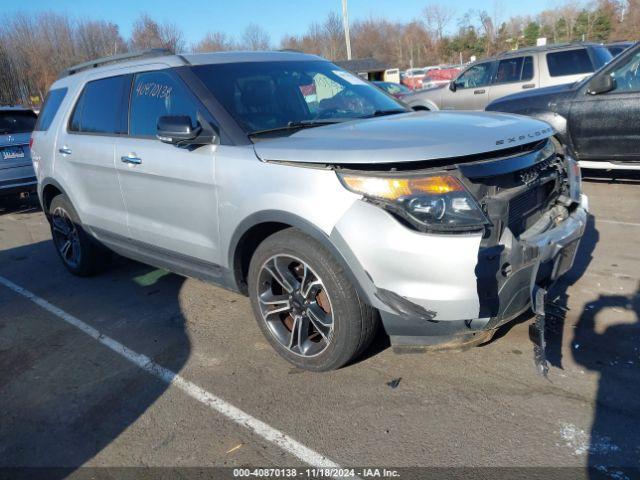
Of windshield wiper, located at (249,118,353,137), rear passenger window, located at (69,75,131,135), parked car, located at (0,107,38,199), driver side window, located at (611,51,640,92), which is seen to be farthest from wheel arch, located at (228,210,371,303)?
parked car, located at (0,107,38,199)

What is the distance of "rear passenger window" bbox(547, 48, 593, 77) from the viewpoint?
968 cm

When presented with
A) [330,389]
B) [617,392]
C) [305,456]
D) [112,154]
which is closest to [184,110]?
[112,154]

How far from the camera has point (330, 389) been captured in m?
3.06

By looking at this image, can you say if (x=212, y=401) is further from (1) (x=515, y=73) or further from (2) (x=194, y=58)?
(1) (x=515, y=73)

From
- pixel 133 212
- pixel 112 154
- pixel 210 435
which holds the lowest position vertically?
pixel 210 435

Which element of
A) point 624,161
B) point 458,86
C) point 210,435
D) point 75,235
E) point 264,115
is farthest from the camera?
point 458,86

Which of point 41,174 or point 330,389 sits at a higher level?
point 41,174

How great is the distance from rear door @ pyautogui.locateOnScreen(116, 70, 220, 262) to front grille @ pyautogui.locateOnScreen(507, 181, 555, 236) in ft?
5.83

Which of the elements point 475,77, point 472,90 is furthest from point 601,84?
point 475,77

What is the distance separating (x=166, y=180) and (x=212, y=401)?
1542 millimetres

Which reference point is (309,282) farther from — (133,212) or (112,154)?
(112,154)

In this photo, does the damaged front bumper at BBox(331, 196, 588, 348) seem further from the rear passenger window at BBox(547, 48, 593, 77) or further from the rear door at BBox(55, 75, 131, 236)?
the rear passenger window at BBox(547, 48, 593, 77)

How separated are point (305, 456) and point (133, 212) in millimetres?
2471

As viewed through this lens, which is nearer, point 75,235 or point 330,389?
point 330,389
